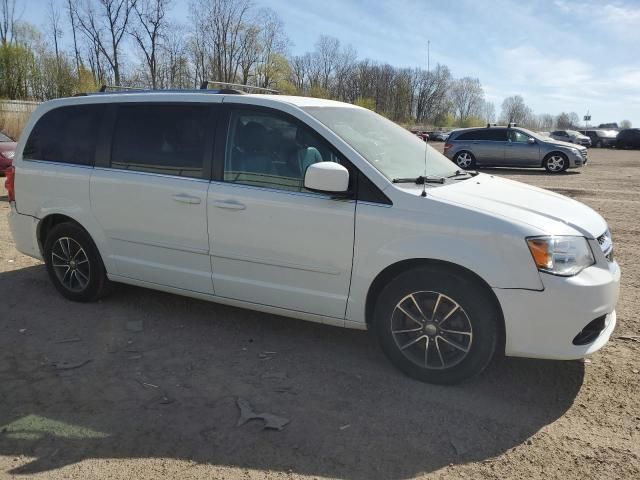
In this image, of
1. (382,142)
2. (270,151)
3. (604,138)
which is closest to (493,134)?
(382,142)

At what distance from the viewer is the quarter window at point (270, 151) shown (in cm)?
377

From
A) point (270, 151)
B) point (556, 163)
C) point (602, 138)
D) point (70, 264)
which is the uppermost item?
point (602, 138)

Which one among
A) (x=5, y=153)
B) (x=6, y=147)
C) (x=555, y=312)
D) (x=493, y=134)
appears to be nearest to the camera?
(x=555, y=312)

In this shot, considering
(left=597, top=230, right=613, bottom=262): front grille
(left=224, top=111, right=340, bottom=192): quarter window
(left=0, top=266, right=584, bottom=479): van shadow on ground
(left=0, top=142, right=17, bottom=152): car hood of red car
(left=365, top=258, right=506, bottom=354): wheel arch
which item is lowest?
(left=0, top=266, right=584, bottom=479): van shadow on ground

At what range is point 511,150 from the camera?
752 inches

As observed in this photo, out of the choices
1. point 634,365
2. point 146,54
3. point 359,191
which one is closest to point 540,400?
point 634,365

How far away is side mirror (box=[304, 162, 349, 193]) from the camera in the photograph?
3.42 meters

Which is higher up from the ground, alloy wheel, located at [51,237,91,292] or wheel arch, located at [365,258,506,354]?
wheel arch, located at [365,258,506,354]

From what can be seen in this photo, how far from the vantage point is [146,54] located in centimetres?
5800

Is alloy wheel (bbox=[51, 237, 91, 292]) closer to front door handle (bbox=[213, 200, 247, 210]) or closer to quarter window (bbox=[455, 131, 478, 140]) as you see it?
front door handle (bbox=[213, 200, 247, 210])

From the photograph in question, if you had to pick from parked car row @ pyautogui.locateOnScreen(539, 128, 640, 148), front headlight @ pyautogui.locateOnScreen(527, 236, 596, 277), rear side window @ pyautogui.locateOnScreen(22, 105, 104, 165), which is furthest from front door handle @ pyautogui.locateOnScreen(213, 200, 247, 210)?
parked car row @ pyautogui.locateOnScreen(539, 128, 640, 148)

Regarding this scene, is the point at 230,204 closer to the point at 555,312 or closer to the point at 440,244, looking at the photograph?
the point at 440,244

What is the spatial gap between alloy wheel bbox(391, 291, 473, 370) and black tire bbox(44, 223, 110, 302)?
280cm

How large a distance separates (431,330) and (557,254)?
0.89 meters
